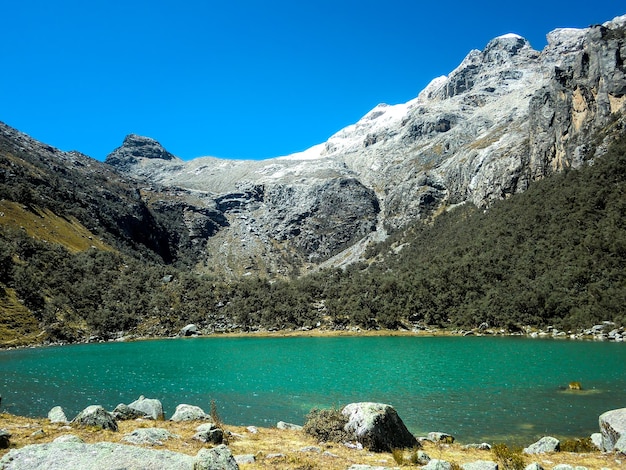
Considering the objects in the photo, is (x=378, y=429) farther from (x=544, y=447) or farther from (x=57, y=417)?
(x=57, y=417)

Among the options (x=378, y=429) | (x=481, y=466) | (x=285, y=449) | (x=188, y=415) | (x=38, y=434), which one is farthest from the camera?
(x=188, y=415)

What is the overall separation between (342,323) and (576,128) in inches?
5013

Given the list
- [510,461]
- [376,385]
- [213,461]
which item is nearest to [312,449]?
[510,461]

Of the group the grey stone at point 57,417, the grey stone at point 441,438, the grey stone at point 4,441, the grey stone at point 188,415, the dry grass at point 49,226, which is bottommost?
the grey stone at point 441,438

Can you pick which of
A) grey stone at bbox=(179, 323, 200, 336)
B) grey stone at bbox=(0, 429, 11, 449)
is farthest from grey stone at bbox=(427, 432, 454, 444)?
grey stone at bbox=(179, 323, 200, 336)

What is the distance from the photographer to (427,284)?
499 feet

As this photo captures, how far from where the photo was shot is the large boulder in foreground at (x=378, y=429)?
69.7 feet

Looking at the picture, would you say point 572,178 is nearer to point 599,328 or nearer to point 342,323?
point 599,328

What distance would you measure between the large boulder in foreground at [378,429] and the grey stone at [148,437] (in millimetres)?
9399

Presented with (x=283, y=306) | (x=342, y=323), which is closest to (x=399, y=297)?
(x=342, y=323)

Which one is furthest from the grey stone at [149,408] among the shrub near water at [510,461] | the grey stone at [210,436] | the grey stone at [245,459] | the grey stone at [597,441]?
the grey stone at [597,441]

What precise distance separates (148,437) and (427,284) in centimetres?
14180

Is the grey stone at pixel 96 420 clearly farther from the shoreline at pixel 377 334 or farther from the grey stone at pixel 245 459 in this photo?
the shoreline at pixel 377 334

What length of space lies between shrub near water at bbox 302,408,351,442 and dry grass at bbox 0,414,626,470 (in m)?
0.52
